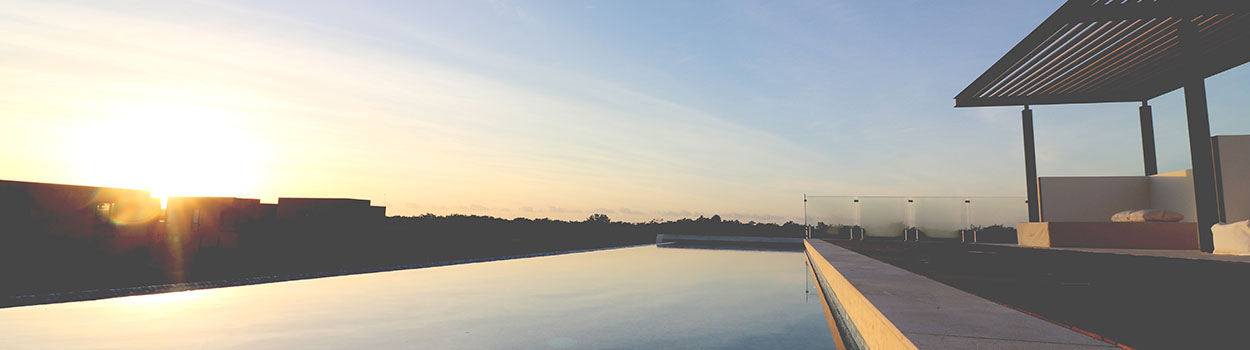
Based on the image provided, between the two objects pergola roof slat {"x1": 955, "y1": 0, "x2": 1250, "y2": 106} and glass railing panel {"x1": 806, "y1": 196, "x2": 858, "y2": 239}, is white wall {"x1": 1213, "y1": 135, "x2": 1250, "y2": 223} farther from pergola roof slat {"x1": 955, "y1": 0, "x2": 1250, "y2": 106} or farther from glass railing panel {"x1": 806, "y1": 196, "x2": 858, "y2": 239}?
glass railing panel {"x1": 806, "y1": 196, "x2": 858, "y2": 239}

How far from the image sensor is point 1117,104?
57.5ft

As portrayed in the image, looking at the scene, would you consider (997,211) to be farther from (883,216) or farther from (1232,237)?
(1232,237)

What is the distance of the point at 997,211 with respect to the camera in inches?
920

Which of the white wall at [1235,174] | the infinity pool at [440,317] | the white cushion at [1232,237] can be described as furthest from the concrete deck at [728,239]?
the infinity pool at [440,317]

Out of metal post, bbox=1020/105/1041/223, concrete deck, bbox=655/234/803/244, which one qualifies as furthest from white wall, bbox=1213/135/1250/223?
concrete deck, bbox=655/234/803/244

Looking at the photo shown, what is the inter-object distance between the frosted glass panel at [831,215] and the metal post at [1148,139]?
10.9 metres

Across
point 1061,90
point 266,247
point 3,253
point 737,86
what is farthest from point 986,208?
point 3,253

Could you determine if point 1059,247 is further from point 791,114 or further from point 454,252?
point 454,252

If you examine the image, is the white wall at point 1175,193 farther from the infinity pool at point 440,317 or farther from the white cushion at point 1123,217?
the infinity pool at point 440,317

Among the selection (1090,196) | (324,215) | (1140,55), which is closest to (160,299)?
(324,215)

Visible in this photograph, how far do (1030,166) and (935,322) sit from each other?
18.8 m

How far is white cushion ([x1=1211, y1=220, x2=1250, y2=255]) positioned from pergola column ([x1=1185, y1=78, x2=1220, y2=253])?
0.93ft

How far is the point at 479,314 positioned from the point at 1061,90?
17.6 m

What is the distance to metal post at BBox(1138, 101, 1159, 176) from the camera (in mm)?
17234
